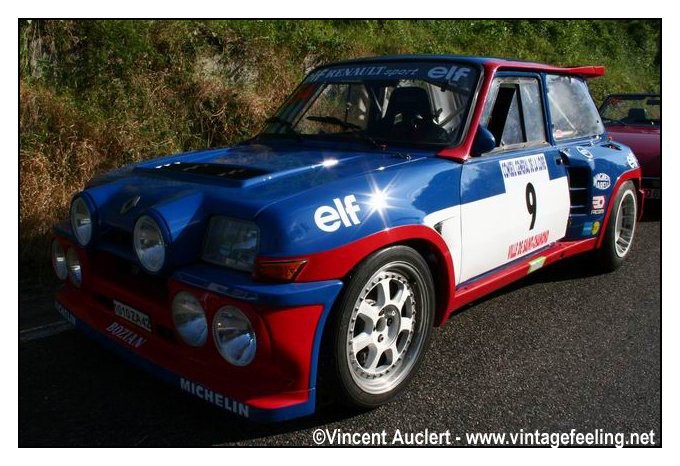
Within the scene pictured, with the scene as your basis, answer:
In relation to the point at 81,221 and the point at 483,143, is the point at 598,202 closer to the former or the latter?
the point at 483,143

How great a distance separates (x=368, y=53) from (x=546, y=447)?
315 inches

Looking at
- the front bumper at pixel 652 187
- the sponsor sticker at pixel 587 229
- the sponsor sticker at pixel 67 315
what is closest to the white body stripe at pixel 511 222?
the sponsor sticker at pixel 587 229

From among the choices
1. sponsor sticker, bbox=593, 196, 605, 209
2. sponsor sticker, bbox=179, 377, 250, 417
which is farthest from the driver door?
sponsor sticker, bbox=179, 377, 250, 417

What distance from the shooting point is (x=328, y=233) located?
8.21 feet

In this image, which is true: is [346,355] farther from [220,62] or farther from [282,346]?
[220,62]

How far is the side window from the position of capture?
12.2 ft

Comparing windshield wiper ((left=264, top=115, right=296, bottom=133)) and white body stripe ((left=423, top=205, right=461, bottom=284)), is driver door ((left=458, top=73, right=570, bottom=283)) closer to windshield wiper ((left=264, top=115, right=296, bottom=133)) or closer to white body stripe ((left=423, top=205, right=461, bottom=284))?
white body stripe ((left=423, top=205, right=461, bottom=284))

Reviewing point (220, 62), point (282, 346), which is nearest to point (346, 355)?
point (282, 346)

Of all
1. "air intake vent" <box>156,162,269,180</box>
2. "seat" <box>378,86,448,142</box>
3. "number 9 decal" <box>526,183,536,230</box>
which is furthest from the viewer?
"number 9 decal" <box>526,183,536,230</box>

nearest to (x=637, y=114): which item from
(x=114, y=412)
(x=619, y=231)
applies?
(x=619, y=231)

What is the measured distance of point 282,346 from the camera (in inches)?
93.5

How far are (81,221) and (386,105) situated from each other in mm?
1914

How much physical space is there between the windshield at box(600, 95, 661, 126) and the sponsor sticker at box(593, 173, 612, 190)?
4.19 meters

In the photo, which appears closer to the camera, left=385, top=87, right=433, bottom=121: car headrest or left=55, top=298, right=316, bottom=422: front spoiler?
left=55, top=298, right=316, bottom=422: front spoiler
